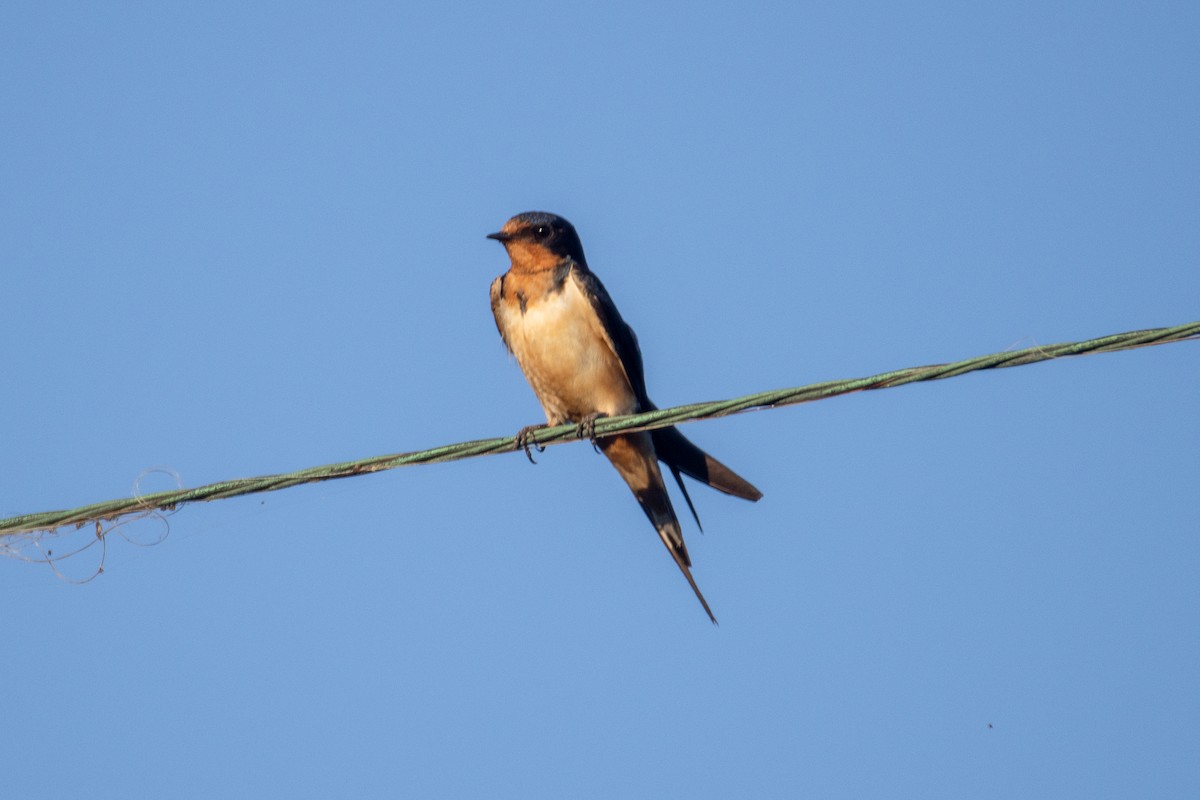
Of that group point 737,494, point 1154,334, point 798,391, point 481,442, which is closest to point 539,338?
point 737,494

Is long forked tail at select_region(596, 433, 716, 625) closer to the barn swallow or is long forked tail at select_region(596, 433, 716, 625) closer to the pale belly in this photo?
the barn swallow

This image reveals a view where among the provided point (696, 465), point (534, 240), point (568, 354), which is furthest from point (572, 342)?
point (696, 465)

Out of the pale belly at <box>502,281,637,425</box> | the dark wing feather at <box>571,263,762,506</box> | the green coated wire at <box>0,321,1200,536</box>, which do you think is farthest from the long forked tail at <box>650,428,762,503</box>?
the green coated wire at <box>0,321,1200,536</box>

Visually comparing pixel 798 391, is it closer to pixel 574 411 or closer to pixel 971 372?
pixel 971 372

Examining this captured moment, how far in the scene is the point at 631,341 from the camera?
7.91 metres

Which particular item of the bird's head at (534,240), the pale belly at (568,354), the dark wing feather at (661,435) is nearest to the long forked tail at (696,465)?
the dark wing feather at (661,435)

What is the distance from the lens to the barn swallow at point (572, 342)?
7.70 m

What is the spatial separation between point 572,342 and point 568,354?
0.06 metres

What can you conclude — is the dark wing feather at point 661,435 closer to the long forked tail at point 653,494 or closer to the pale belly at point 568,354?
the pale belly at point 568,354

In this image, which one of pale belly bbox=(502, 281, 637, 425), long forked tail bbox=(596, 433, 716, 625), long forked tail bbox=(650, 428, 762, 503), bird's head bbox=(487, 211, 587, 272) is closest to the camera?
long forked tail bbox=(650, 428, 762, 503)

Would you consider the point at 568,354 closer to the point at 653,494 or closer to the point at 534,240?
the point at 534,240

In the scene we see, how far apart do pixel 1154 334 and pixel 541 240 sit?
3.92 m

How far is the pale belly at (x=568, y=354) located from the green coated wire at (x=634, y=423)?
2154 mm

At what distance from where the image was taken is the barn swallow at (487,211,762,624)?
7.70 meters
